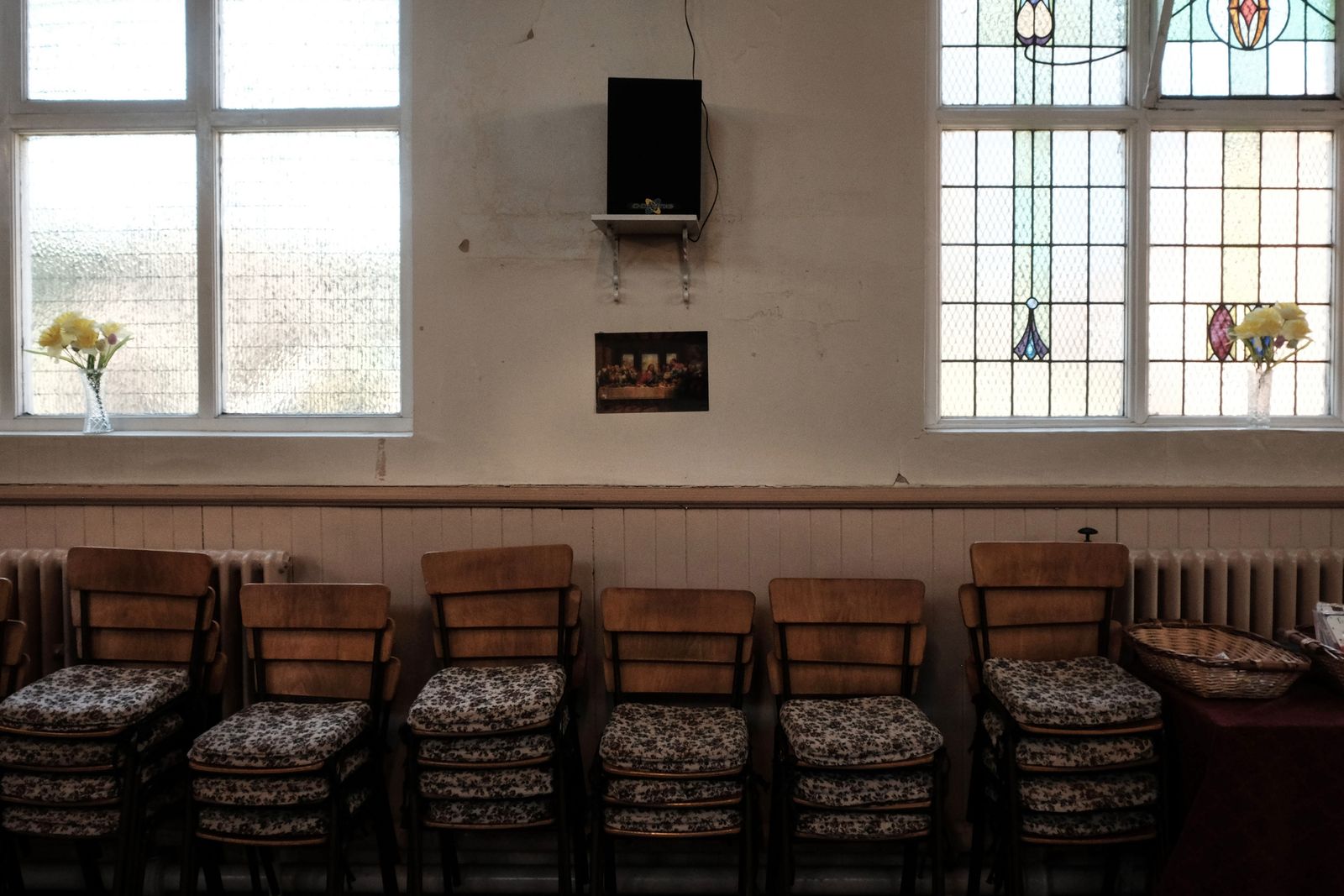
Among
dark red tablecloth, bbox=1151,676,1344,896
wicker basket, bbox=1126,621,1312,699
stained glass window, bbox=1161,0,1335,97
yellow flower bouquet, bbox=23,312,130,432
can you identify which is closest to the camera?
dark red tablecloth, bbox=1151,676,1344,896

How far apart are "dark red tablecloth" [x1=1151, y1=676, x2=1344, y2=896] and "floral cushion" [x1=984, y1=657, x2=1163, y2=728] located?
0.22 meters

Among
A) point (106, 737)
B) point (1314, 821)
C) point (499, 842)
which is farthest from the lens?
point (499, 842)

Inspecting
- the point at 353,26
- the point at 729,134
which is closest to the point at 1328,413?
the point at 729,134

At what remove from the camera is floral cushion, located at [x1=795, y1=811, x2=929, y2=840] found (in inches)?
93.0

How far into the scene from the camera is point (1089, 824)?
2.40 metres

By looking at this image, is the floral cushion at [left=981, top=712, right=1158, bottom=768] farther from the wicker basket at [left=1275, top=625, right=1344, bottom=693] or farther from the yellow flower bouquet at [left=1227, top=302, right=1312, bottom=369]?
the yellow flower bouquet at [left=1227, top=302, right=1312, bottom=369]

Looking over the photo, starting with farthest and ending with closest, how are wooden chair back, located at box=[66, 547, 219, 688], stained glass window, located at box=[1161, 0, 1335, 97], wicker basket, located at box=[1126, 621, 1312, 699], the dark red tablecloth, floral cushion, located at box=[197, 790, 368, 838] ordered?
stained glass window, located at box=[1161, 0, 1335, 97]
wooden chair back, located at box=[66, 547, 219, 688]
floral cushion, located at box=[197, 790, 368, 838]
wicker basket, located at box=[1126, 621, 1312, 699]
the dark red tablecloth

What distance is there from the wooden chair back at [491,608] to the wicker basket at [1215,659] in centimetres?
189

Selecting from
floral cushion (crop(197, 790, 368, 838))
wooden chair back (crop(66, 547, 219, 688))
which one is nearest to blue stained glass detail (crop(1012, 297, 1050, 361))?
floral cushion (crop(197, 790, 368, 838))

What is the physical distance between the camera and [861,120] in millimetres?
3023

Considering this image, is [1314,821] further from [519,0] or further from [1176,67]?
[519,0]

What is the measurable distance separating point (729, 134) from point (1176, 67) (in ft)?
6.07

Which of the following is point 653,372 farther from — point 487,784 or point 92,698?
point 92,698

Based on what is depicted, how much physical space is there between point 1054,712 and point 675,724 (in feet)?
3.73
